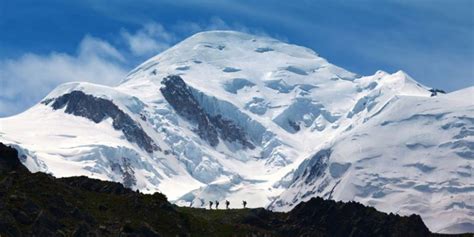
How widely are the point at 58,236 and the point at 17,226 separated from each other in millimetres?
7019

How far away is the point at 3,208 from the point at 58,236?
9872 millimetres

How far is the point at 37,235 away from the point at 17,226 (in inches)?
136

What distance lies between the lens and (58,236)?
199375 millimetres

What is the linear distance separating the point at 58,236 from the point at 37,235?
3.97 meters

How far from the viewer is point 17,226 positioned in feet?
644

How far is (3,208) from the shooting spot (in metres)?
199
